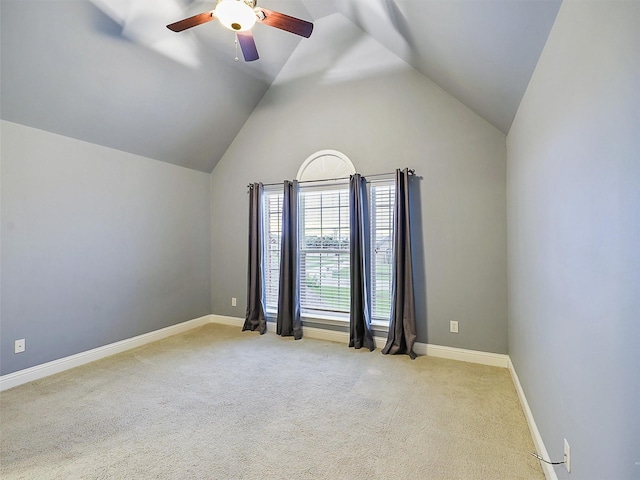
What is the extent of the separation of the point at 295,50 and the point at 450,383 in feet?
13.0

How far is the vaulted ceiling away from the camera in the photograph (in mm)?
1972

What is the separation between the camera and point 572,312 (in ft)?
4.35

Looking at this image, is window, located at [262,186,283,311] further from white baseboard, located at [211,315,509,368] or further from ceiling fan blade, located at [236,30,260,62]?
ceiling fan blade, located at [236,30,260,62]

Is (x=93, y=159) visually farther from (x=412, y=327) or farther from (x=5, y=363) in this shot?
(x=412, y=327)

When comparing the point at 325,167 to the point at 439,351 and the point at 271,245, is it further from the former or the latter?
the point at 439,351

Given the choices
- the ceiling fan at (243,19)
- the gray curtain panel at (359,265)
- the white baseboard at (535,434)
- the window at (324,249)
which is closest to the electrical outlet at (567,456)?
the white baseboard at (535,434)

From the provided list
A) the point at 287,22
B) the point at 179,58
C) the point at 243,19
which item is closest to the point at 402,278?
the point at 287,22

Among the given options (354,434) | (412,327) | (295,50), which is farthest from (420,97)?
(354,434)

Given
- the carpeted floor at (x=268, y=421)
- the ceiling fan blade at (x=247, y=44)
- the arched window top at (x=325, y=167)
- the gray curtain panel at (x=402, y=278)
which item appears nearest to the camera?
the carpeted floor at (x=268, y=421)

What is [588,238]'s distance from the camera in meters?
1.16

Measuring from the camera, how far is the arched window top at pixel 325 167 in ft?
12.6

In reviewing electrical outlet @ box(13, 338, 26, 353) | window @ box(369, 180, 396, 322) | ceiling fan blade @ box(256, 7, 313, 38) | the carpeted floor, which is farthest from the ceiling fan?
electrical outlet @ box(13, 338, 26, 353)

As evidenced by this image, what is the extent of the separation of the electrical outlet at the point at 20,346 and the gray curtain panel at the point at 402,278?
3424 mm

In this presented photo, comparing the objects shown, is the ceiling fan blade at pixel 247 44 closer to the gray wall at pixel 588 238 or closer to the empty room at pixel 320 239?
the empty room at pixel 320 239
